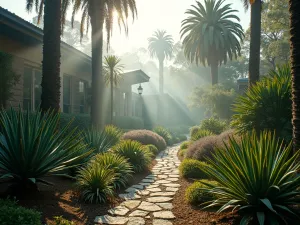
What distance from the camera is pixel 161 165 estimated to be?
32.5 feet

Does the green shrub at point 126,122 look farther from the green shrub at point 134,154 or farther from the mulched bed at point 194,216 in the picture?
the mulched bed at point 194,216

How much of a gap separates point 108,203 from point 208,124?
1191 centimetres

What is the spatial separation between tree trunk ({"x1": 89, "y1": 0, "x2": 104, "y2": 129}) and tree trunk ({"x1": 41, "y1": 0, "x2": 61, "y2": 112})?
4.59 meters

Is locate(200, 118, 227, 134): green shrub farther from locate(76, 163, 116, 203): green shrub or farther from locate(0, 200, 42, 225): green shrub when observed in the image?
locate(0, 200, 42, 225): green shrub

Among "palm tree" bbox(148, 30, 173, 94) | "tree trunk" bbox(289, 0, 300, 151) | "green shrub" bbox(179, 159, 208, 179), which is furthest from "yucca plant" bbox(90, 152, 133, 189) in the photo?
"palm tree" bbox(148, 30, 173, 94)

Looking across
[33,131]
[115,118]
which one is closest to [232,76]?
[115,118]

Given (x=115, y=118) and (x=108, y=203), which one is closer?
(x=108, y=203)

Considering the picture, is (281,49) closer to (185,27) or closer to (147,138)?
(185,27)

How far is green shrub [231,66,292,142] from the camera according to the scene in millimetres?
6660

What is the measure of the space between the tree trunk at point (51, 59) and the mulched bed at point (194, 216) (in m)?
4.33

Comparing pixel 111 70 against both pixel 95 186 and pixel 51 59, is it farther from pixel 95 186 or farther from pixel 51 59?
pixel 95 186

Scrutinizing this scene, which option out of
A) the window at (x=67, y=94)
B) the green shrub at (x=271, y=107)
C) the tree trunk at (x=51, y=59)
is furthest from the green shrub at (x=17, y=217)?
the window at (x=67, y=94)

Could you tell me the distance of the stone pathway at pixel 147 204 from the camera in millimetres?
4461

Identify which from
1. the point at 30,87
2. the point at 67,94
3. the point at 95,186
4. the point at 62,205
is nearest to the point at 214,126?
the point at 67,94
